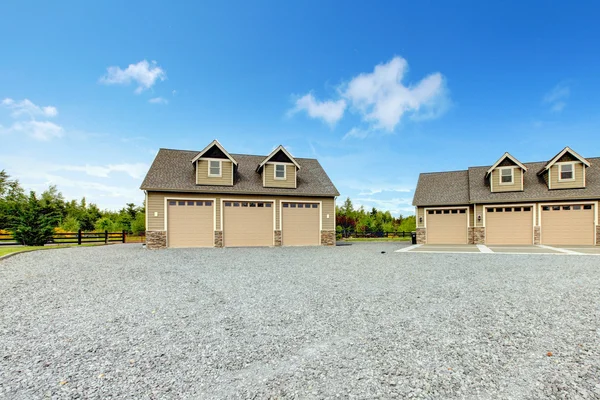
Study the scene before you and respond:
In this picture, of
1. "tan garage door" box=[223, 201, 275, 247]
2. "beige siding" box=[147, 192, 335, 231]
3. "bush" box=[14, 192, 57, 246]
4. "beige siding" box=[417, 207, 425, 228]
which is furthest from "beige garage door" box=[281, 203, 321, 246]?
"bush" box=[14, 192, 57, 246]

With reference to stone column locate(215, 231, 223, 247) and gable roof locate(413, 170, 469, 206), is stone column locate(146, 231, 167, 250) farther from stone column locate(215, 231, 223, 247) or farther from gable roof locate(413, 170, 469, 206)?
gable roof locate(413, 170, 469, 206)

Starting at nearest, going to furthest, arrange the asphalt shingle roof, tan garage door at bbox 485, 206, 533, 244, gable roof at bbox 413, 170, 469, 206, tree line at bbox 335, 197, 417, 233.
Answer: the asphalt shingle roof, tan garage door at bbox 485, 206, 533, 244, gable roof at bbox 413, 170, 469, 206, tree line at bbox 335, 197, 417, 233

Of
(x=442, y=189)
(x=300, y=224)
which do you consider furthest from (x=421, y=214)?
(x=300, y=224)

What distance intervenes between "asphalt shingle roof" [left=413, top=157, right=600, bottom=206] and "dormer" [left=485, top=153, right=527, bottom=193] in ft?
1.34

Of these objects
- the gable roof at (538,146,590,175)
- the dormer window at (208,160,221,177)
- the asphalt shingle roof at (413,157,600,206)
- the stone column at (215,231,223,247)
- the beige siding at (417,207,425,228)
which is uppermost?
the gable roof at (538,146,590,175)

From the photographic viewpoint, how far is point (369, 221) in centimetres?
3550

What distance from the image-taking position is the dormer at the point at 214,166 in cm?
1736

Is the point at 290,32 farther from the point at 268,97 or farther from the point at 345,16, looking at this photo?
the point at 268,97

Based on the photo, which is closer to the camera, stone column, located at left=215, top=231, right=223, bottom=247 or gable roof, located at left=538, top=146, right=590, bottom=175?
stone column, located at left=215, top=231, right=223, bottom=247

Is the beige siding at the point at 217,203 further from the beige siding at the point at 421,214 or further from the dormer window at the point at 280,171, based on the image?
the beige siding at the point at 421,214

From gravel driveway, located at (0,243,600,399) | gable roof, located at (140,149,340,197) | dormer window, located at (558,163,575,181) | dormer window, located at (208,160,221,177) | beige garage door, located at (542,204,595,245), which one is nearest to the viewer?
gravel driveway, located at (0,243,600,399)

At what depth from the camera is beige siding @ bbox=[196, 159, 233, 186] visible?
1734 centimetres

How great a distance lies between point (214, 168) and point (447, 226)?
1680 centimetres

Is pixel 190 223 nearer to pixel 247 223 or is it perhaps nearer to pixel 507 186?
pixel 247 223
